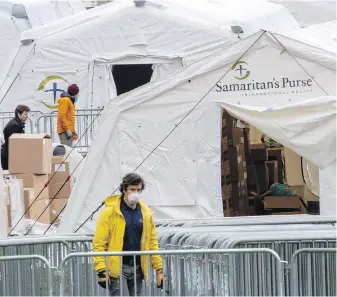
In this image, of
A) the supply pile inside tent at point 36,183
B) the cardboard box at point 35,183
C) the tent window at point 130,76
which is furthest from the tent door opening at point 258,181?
the tent window at point 130,76

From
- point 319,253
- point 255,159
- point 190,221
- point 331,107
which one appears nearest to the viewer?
point 319,253

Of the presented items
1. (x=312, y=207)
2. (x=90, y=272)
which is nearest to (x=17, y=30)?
(x=312, y=207)

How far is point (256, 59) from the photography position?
19.4 meters

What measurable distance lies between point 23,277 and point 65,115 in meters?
13.7

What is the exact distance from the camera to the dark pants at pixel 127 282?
12125 mm

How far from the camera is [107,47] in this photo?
96.5 ft

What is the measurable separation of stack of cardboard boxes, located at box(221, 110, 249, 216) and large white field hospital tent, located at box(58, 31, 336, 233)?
1.75 metres

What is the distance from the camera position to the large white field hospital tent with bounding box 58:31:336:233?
19141 mm

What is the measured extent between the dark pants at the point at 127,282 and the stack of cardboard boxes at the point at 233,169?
29.6 ft

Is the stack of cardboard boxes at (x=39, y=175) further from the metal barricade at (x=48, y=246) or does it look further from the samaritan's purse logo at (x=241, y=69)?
the metal barricade at (x=48, y=246)

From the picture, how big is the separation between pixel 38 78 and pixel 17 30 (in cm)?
305

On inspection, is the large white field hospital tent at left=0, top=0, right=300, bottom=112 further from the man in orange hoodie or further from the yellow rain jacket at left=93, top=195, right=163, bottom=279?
the yellow rain jacket at left=93, top=195, right=163, bottom=279

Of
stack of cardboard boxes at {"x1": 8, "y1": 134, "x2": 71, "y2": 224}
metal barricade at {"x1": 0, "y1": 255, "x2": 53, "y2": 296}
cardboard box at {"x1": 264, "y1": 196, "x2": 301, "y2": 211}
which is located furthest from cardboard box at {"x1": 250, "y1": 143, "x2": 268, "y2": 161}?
metal barricade at {"x1": 0, "y1": 255, "x2": 53, "y2": 296}

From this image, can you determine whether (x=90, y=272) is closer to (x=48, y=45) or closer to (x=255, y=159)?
(x=255, y=159)
